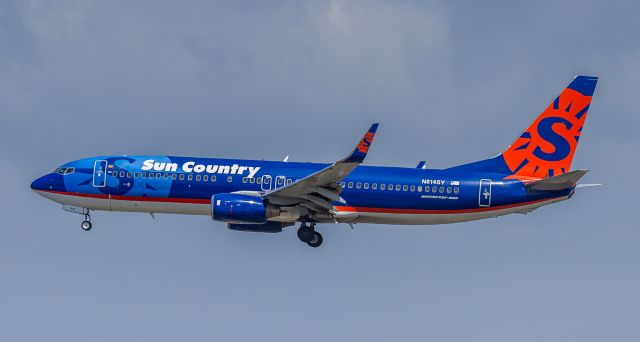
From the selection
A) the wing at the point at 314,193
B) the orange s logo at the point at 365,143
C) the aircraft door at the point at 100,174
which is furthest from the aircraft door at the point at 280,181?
the aircraft door at the point at 100,174

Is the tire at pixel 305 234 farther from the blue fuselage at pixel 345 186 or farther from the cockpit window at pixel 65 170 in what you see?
the cockpit window at pixel 65 170

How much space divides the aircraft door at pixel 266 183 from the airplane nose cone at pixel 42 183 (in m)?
13.0

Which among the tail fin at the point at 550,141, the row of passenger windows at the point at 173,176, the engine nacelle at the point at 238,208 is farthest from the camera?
the tail fin at the point at 550,141

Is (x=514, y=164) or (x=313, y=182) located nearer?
(x=313, y=182)

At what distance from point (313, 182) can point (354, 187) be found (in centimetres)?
372

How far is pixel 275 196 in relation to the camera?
70438mm

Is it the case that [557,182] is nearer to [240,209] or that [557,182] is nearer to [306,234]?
[306,234]

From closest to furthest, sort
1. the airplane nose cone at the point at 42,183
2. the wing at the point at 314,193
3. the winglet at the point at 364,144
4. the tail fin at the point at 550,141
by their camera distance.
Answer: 1. the winglet at the point at 364,144
2. the wing at the point at 314,193
3. the tail fin at the point at 550,141
4. the airplane nose cone at the point at 42,183

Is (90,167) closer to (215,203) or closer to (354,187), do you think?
(215,203)

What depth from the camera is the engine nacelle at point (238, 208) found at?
69.6 meters

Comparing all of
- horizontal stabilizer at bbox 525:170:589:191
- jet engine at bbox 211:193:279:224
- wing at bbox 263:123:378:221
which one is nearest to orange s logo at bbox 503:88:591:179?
horizontal stabilizer at bbox 525:170:589:191

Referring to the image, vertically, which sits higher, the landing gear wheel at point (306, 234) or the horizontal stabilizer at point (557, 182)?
the horizontal stabilizer at point (557, 182)

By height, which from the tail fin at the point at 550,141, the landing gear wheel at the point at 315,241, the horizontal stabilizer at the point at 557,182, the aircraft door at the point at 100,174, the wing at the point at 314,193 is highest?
the tail fin at the point at 550,141

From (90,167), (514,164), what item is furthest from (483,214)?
(90,167)
